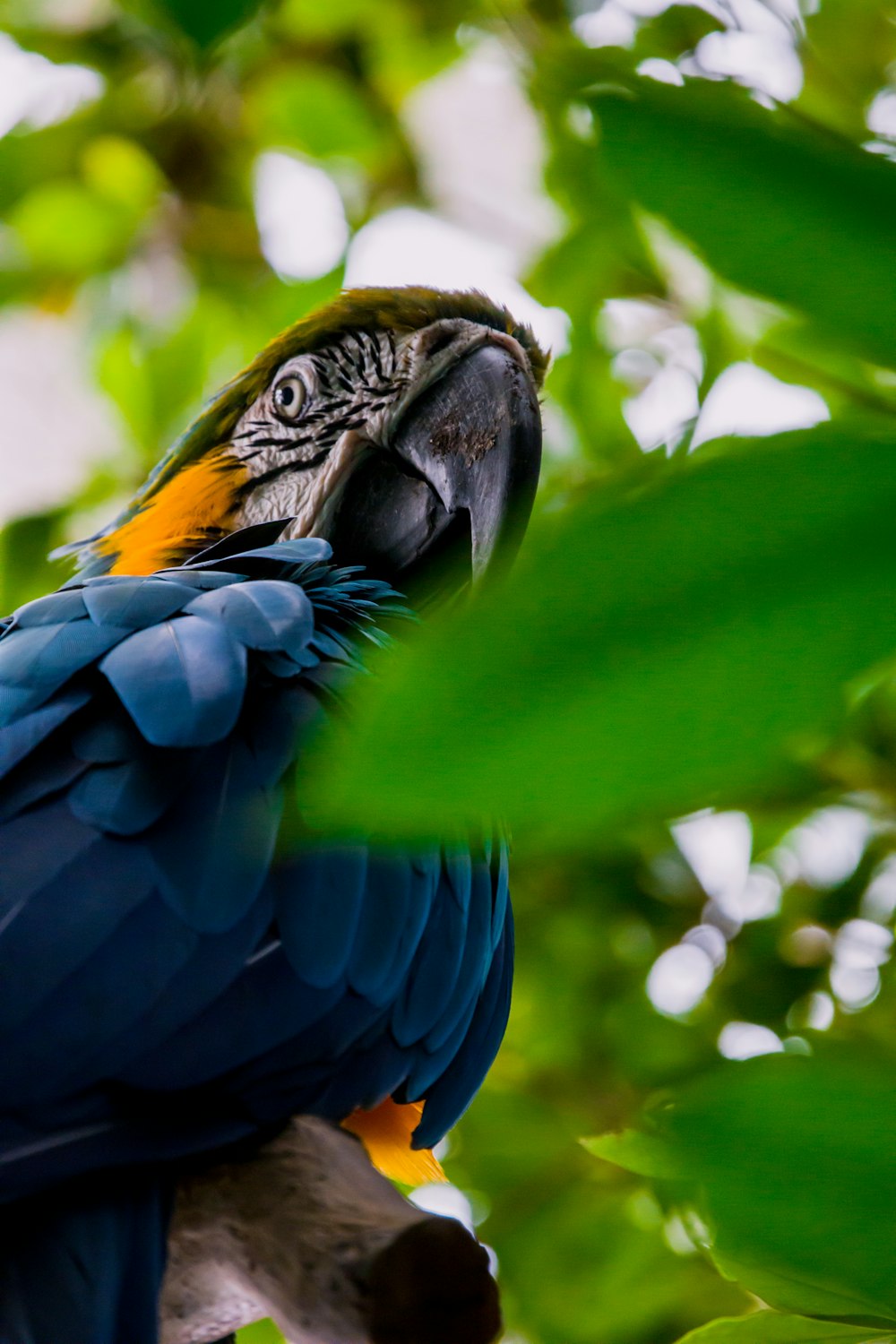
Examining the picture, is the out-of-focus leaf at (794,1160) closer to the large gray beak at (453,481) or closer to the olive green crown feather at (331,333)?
the large gray beak at (453,481)

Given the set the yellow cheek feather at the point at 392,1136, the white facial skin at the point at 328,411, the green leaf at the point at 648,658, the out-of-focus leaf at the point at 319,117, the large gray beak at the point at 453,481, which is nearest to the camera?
the green leaf at the point at 648,658

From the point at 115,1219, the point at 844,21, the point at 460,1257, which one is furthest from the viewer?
the point at 844,21

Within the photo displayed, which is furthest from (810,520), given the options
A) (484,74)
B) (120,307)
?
(484,74)

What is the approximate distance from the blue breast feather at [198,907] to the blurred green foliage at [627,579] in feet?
0.50

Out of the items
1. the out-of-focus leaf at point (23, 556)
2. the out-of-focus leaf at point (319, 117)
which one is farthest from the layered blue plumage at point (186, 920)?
the out-of-focus leaf at point (319, 117)

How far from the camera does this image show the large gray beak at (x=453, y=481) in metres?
1.11

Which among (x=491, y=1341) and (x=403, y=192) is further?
(x=403, y=192)

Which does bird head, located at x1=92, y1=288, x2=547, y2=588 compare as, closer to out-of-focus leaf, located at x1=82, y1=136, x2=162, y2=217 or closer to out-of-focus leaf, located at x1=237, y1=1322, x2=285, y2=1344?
out-of-focus leaf, located at x1=82, y1=136, x2=162, y2=217

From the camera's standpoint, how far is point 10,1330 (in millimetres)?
539

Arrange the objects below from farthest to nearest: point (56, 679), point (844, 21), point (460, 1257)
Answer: point (844, 21) → point (56, 679) → point (460, 1257)

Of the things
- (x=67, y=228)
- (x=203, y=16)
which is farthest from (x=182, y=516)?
(x=203, y=16)

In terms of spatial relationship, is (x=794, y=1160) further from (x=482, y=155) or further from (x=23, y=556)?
(x=482, y=155)

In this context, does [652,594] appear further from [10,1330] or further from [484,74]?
[484,74]

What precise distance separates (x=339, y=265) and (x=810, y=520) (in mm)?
1270
